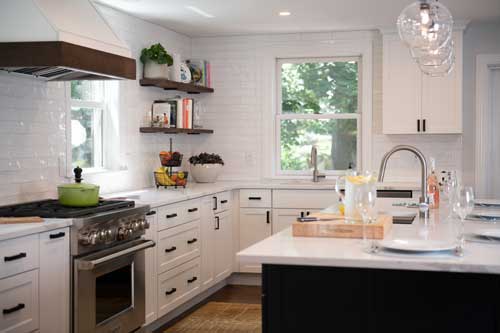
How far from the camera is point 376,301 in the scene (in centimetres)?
274

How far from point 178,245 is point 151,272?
1.69 feet

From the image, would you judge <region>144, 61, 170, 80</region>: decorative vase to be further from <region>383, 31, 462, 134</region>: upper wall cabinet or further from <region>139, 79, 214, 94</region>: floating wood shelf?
<region>383, 31, 462, 134</region>: upper wall cabinet

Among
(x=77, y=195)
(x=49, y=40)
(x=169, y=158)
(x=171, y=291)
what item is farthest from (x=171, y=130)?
(x=49, y=40)

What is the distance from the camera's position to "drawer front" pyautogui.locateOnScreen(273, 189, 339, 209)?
6.65 meters

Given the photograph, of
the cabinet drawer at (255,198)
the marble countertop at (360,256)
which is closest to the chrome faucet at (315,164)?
the cabinet drawer at (255,198)

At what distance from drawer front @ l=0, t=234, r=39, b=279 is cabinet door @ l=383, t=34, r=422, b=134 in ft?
13.1

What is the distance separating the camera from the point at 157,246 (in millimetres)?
5105

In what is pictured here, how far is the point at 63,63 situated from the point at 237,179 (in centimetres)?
353

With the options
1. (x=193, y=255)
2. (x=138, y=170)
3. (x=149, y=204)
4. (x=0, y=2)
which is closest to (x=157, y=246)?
(x=149, y=204)

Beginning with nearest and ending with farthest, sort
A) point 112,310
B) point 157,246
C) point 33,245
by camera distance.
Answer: point 33,245
point 112,310
point 157,246

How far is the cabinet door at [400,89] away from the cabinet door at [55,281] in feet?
12.3

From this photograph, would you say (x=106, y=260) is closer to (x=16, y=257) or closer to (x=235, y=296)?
(x=16, y=257)

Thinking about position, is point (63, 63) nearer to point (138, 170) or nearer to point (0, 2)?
point (0, 2)

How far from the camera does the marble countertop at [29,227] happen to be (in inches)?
135
